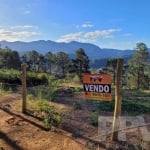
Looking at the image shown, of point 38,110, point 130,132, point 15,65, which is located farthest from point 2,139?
point 15,65

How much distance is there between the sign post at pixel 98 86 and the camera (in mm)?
6426

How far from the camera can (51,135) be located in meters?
6.83

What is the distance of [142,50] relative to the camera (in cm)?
4844

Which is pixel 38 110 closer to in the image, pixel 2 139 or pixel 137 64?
pixel 2 139

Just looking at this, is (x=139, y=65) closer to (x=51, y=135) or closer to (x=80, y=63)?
(x=80, y=63)

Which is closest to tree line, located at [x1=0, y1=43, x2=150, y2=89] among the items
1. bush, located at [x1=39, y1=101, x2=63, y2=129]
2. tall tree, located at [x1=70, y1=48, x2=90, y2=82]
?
tall tree, located at [x1=70, y1=48, x2=90, y2=82]

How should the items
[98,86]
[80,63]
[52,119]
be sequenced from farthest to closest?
[80,63] → [52,119] → [98,86]

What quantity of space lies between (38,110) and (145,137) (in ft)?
10.6

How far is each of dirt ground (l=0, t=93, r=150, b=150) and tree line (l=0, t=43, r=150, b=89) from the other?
26767 mm

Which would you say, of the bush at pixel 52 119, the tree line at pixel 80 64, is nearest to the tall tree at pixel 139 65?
the tree line at pixel 80 64

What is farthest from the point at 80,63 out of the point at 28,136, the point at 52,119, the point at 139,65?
the point at 28,136

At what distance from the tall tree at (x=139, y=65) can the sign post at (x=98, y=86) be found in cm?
4158

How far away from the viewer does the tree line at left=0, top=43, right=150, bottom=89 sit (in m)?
48.1

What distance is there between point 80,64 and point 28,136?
50300 millimetres
